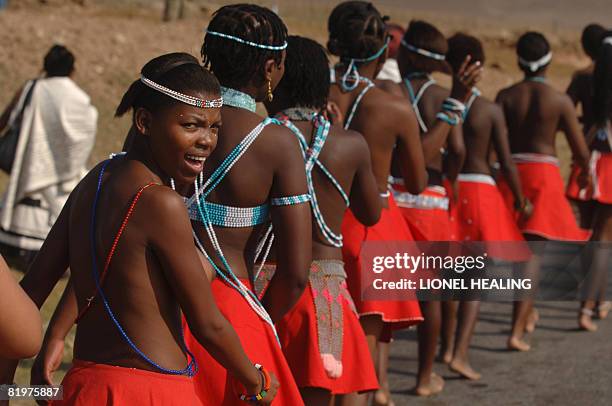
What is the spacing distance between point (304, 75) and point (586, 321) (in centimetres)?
479

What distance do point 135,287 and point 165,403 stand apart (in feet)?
1.08

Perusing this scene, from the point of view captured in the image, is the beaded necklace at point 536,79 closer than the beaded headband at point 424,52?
No

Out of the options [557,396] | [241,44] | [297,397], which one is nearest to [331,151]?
[241,44]

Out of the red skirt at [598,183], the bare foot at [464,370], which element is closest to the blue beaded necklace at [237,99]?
the bare foot at [464,370]

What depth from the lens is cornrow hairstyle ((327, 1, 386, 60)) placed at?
5598 millimetres

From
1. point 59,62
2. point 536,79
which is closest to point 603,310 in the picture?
point 536,79

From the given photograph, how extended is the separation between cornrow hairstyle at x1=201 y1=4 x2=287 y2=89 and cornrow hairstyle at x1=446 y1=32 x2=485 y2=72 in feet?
10.4

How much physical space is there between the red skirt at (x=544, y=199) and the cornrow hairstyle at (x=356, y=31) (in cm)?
282

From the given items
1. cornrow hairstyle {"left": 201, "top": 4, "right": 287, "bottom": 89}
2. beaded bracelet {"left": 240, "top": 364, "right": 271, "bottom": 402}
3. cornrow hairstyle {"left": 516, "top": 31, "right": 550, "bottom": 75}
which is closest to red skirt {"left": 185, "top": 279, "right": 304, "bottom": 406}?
beaded bracelet {"left": 240, "top": 364, "right": 271, "bottom": 402}

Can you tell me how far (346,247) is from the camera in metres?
5.57

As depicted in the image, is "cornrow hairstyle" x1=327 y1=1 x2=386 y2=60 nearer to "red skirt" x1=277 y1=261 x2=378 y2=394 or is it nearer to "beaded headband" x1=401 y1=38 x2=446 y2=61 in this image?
"beaded headband" x1=401 y1=38 x2=446 y2=61

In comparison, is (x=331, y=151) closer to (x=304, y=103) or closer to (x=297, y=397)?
(x=304, y=103)

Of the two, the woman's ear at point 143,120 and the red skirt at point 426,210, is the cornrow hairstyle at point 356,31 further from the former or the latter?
the woman's ear at point 143,120

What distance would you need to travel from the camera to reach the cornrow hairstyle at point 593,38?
9117mm
